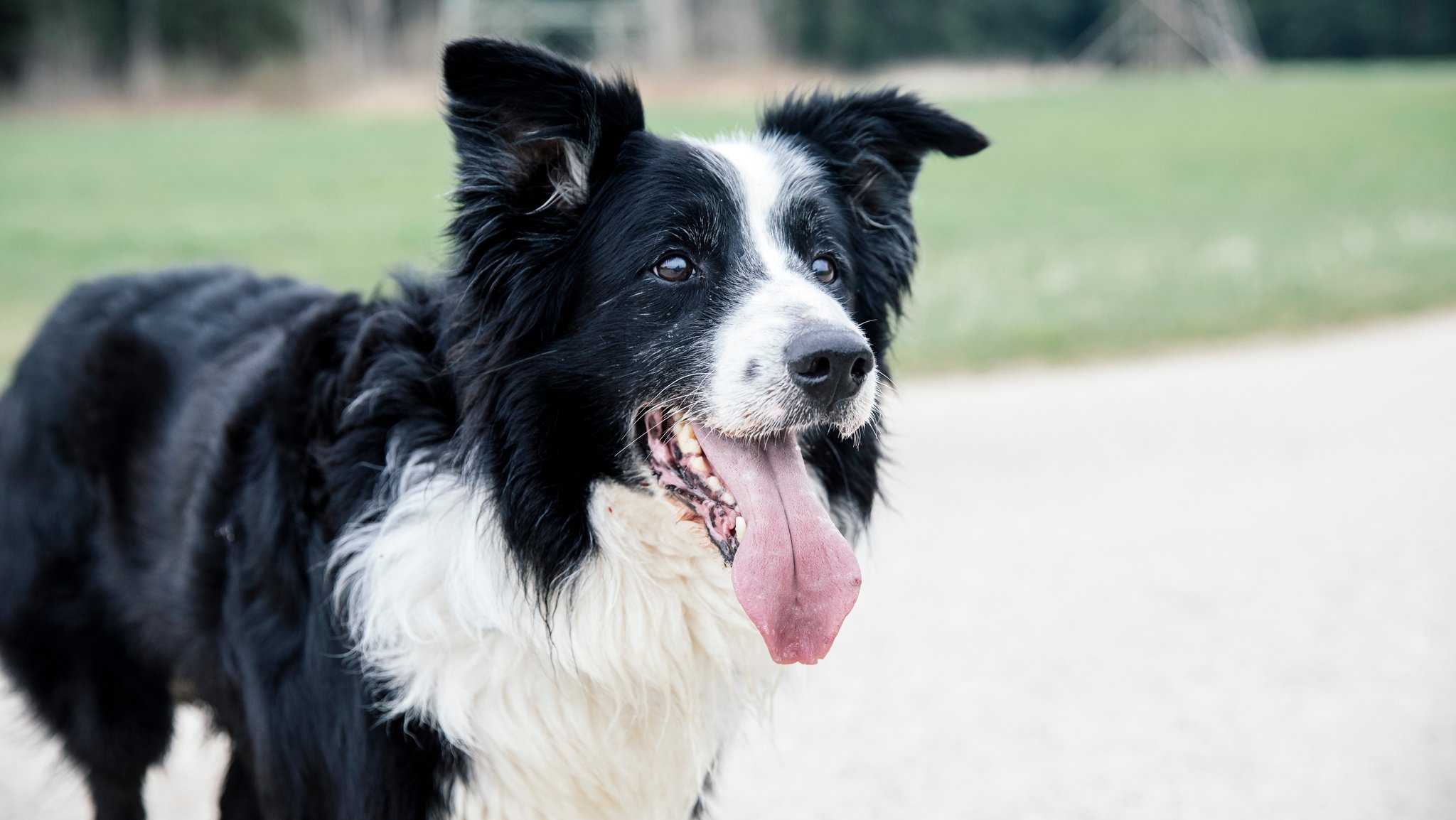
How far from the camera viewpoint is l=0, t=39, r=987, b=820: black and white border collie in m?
2.61

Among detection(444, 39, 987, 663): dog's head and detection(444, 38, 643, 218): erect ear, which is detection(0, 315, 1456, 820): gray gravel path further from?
detection(444, 38, 643, 218): erect ear

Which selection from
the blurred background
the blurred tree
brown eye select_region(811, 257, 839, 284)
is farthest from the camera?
the blurred tree

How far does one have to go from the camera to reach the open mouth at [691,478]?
102 inches

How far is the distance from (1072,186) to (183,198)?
47.3 feet

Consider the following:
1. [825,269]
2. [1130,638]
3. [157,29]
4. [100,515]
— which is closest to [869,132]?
[825,269]

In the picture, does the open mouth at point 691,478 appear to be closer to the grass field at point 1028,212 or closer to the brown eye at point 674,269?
the brown eye at point 674,269

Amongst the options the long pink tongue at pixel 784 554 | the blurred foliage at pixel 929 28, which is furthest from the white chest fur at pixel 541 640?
the blurred foliage at pixel 929 28

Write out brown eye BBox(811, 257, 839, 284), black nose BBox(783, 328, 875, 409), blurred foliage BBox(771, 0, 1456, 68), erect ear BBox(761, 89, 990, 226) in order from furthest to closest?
blurred foliage BBox(771, 0, 1456, 68) < erect ear BBox(761, 89, 990, 226) < brown eye BBox(811, 257, 839, 284) < black nose BBox(783, 328, 875, 409)

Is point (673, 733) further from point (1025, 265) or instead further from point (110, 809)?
point (1025, 265)

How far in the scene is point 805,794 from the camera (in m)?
3.83

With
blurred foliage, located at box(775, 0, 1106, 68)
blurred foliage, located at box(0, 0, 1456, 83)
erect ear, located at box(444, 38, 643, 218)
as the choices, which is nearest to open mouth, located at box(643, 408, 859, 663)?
erect ear, located at box(444, 38, 643, 218)

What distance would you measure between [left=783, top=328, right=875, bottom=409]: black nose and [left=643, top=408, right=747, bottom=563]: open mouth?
299 millimetres

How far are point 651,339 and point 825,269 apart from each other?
1.68 feet

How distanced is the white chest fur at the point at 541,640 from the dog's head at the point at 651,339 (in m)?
0.08
